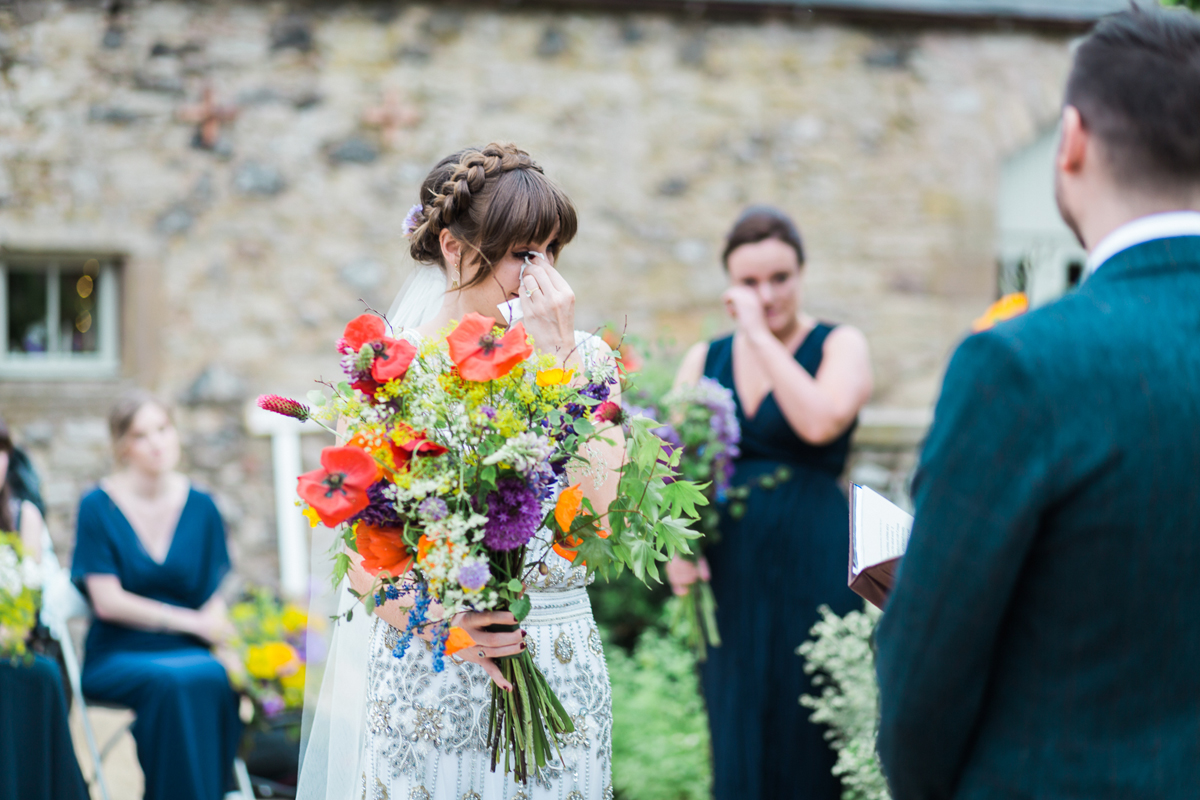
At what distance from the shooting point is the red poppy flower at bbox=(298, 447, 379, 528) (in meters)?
1.64

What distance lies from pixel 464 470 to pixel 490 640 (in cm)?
35

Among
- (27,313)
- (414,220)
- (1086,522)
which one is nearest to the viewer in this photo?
(1086,522)

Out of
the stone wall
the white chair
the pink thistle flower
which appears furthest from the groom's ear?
the stone wall

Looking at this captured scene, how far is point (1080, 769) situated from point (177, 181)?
6156 mm

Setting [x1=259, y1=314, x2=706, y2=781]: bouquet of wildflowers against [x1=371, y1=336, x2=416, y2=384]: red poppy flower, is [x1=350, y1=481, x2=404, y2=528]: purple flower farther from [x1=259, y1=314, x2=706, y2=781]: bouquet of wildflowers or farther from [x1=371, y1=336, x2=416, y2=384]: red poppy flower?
[x1=371, y1=336, x2=416, y2=384]: red poppy flower

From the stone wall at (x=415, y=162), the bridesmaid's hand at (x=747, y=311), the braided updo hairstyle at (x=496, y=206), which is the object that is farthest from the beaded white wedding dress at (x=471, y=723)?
the stone wall at (x=415, y=162)

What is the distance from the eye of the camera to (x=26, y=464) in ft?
14.7

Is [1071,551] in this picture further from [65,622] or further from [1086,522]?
[65,622]

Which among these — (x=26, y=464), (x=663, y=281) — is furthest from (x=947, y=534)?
(x=663, y=281)

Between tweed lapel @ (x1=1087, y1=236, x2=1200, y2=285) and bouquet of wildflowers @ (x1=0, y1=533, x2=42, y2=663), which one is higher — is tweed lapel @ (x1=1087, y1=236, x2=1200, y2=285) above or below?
above

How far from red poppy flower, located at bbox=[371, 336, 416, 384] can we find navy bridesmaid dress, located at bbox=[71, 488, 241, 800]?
3083 millimetres

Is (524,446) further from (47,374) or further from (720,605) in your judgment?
(47,374)

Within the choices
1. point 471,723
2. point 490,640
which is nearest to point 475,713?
point 471,723

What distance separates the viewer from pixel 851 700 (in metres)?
3.16
